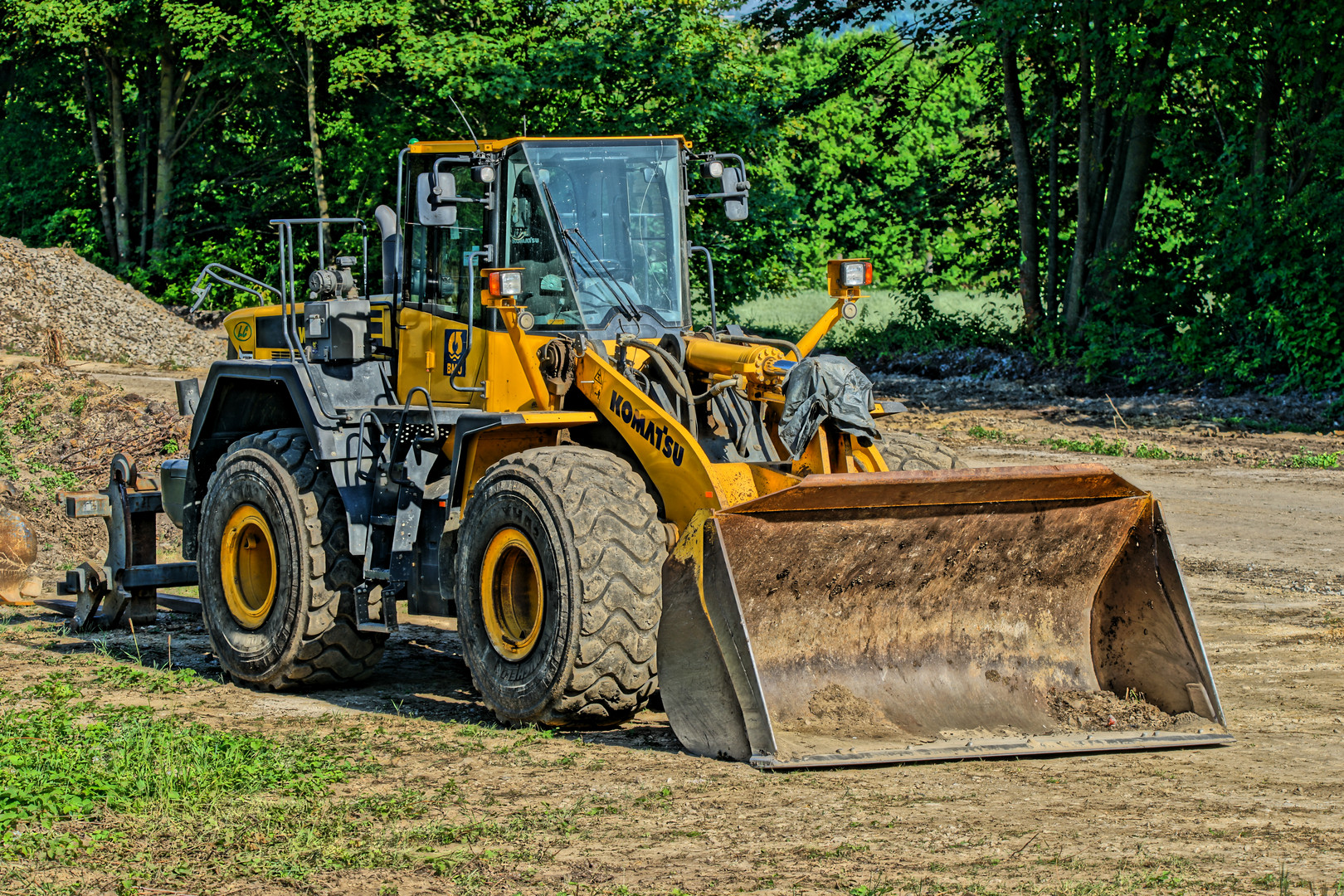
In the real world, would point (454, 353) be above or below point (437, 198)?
below

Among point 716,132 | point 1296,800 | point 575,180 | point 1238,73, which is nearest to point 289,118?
point 716,132

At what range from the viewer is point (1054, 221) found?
26.0 meters

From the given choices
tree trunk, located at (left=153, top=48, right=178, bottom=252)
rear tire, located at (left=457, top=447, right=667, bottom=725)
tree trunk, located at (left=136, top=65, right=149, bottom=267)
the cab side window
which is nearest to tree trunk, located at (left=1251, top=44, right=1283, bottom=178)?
the cab side window

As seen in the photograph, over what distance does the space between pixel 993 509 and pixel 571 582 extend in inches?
74.8

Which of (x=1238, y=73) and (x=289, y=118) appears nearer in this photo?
(x=1238, y=73)

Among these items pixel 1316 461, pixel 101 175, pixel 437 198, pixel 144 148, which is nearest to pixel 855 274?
pixel 437 198

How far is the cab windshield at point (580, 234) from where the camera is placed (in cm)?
719

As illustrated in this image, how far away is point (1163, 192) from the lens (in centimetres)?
2466

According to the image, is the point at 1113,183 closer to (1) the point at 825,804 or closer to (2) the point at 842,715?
(2) the point at 842,715

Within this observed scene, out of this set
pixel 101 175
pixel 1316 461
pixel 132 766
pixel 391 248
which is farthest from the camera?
pixel 101 175

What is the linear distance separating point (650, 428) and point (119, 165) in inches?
1177

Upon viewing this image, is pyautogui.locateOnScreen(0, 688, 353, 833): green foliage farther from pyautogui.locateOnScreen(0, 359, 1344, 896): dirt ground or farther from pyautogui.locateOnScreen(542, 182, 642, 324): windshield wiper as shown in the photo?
pyautogui.locateOnScreen(542, 182, 642, 324): windshield wiper

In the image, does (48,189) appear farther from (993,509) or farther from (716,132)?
(993,509)

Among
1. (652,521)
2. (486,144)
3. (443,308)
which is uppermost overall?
(486,144)
